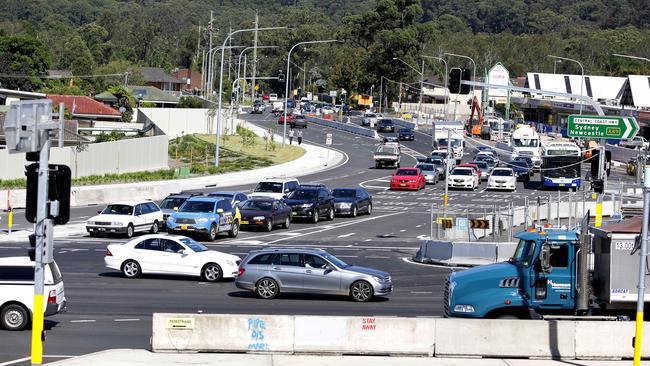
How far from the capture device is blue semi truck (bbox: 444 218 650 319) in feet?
62.8

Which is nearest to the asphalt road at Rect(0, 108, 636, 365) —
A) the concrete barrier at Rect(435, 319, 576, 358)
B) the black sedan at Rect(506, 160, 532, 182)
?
the concrete barrier at Rect(435, 319, 576, 358)

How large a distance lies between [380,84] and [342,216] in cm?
11288

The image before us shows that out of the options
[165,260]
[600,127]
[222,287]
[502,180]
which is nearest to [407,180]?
[502,180]

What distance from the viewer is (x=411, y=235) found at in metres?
45.4

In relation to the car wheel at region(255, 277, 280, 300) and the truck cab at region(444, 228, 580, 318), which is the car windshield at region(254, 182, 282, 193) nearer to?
the car wheel at region(255, 277, 280, 300)

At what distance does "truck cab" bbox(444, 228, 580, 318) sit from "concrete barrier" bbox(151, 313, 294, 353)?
3258 mm

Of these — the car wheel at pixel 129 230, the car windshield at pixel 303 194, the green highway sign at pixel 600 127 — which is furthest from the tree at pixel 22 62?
the green highway sign at pixel 600 127

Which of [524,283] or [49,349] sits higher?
[524,283]

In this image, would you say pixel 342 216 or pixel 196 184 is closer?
pixel 342 216

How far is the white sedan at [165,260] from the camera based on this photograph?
30.3m

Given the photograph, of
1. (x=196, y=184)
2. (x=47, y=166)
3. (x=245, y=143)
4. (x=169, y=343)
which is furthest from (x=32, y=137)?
(x=245, y=143)

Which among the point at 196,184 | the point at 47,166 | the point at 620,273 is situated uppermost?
the point at 47,166

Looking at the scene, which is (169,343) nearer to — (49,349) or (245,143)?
(49,349)

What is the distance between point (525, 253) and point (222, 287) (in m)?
11.8
